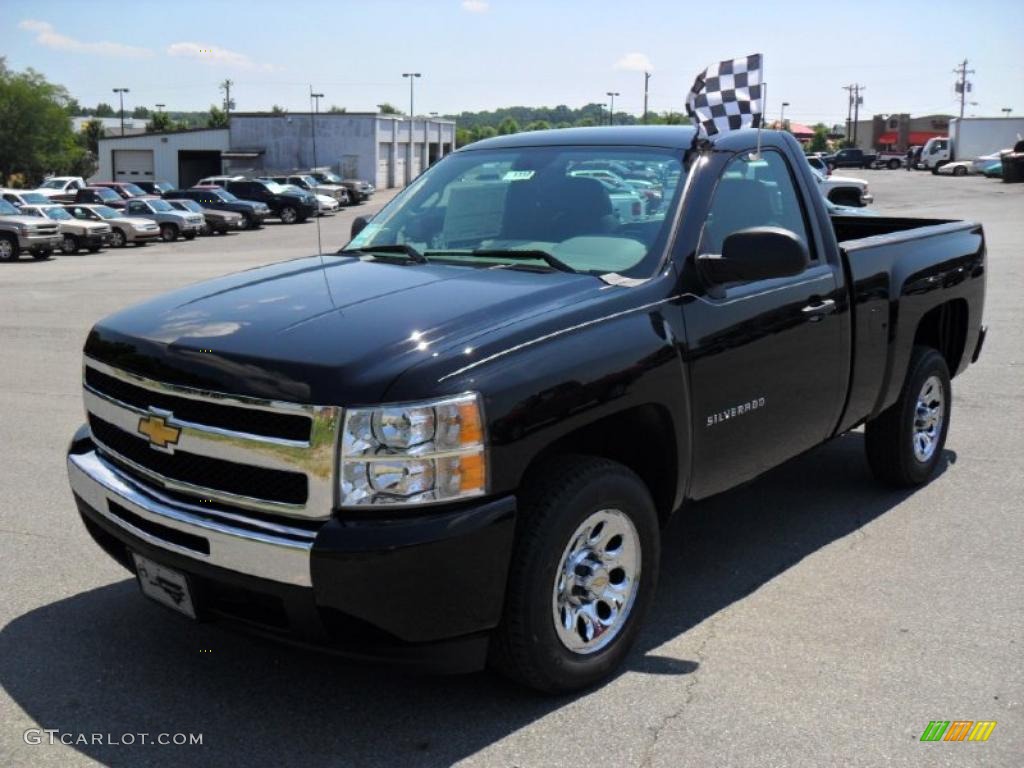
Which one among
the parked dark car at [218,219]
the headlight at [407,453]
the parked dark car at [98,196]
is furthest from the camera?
the parked dark car at [98,196]

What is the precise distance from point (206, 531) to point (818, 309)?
2.86 metres

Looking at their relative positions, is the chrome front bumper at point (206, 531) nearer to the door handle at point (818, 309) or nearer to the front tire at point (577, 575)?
the front tire at point (577, 575)

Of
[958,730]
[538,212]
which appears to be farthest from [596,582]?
[538,212]

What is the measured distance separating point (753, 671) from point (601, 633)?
60 centimetres

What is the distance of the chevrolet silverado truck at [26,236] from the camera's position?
87.0ft

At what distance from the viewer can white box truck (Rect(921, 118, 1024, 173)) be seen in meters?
67.5

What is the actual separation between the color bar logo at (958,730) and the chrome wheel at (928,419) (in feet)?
8.68

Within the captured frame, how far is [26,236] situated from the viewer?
87.5ft

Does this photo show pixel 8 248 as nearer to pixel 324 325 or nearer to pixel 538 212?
pixel 538 212

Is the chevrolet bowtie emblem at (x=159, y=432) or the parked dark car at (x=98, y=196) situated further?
the parked dark car at (x=98, y=196)

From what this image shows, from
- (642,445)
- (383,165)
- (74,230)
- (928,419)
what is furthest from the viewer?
(383,165)

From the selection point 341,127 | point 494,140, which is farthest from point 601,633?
point 341,127

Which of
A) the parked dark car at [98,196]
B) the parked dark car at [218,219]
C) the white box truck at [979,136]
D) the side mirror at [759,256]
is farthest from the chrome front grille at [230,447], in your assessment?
the white box truck at [979,136]

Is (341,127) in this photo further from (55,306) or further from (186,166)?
(55,306)
